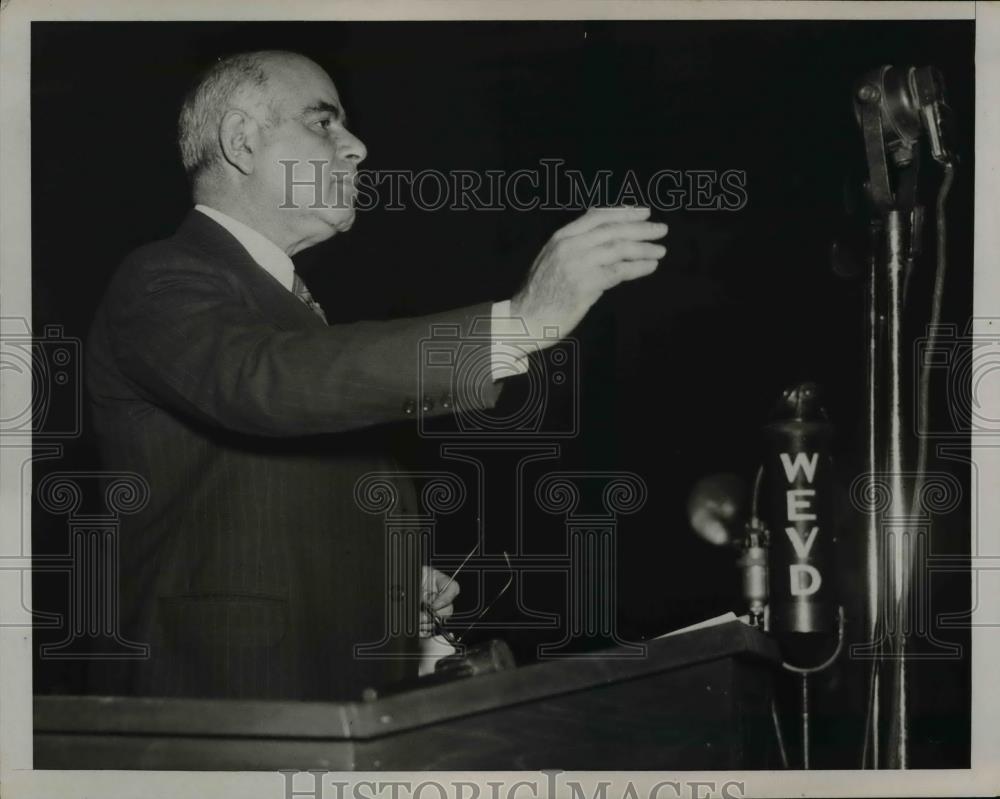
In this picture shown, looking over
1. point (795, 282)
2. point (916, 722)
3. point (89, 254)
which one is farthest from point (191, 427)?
point (916, 722)

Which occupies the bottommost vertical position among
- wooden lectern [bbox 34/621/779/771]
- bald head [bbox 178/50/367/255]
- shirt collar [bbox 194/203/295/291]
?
wooden lectern [bbox 34/621/779/771]

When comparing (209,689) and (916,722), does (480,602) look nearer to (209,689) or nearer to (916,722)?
(209,689)

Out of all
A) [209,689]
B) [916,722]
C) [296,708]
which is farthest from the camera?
[916,722]

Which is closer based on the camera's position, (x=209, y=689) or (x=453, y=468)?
(x=209, y=689)

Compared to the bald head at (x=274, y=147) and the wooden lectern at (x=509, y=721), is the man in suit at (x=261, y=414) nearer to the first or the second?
the bald head at (x=274, y=147)

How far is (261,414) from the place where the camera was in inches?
73.9

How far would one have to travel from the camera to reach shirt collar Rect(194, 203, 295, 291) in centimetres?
204

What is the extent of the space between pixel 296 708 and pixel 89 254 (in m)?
0.76

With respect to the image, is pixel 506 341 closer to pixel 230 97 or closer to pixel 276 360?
pixel 276 360

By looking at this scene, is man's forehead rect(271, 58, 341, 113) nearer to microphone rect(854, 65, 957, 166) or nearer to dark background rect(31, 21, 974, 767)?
dark background rect(31, 21, 974, 767)

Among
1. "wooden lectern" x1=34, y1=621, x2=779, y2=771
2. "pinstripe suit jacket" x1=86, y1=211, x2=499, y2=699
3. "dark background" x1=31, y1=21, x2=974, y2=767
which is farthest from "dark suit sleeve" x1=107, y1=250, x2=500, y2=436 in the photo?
"wooden lectern" x1=34, y1=621, x2=779, y2=771

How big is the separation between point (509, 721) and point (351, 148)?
0.86 meters

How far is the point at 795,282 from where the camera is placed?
83.4 inches

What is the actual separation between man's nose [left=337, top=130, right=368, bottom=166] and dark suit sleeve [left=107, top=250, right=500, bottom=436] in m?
0.26
